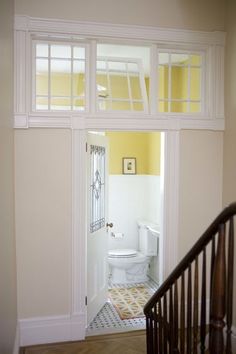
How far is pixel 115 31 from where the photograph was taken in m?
3.51

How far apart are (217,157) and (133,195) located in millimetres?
2116

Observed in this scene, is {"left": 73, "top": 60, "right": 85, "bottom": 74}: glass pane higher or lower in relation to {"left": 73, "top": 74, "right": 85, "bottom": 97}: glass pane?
higher

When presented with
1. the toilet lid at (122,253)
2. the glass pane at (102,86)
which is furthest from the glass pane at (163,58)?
the toilet lid at (122,253)

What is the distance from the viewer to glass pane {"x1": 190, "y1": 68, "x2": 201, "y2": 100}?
392 cm

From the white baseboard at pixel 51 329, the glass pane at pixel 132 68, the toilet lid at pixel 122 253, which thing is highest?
the glass pane at pixel 132 68

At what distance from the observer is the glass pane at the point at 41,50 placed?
3551mm

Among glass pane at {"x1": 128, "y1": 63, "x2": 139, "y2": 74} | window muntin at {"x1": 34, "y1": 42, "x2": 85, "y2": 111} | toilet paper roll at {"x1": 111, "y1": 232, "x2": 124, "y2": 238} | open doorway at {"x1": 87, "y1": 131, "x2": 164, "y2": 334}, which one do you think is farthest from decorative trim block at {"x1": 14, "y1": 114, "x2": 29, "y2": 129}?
toilet paper roll at {"x1": 111, "y1": 232, "x2": 124, "y2": 238}

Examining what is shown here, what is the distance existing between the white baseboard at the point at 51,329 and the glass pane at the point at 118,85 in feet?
8.60

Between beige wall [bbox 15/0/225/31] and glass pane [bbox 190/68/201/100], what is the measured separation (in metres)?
A: 0.46

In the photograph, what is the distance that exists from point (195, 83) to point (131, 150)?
1.98 meters

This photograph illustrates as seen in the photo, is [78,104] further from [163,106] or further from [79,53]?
[163,106]

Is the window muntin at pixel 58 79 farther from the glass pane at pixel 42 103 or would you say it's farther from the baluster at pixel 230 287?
the baluster at pixel 230 287

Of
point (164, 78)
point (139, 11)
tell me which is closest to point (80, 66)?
point (139, 11)

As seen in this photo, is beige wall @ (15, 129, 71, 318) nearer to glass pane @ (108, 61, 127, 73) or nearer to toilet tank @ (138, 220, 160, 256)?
glass pane @ (108, 61, 127, 73)
